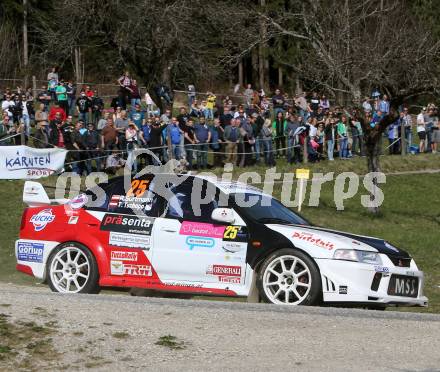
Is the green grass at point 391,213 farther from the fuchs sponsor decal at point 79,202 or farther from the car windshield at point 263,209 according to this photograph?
the fuchs sponsor decal at point 79,202

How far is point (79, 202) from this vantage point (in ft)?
37.5

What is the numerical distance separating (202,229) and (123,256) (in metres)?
0.95

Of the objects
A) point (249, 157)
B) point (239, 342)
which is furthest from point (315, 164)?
point (239, 342)

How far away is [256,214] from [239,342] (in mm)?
2877

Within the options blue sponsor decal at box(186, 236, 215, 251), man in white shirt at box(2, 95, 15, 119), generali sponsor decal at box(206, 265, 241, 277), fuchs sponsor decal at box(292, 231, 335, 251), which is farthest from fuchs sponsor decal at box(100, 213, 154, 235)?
man in white shirt at box(2, 95, 15, 119)

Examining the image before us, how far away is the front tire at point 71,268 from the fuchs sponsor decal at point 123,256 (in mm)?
230

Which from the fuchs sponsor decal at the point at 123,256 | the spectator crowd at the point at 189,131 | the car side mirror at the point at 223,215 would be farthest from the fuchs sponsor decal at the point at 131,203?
the spectator crowd at the point at 189,131

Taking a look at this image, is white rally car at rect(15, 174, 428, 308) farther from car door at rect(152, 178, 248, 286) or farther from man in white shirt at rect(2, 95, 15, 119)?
man in white shirt at rect(2, 95, 15, 119)

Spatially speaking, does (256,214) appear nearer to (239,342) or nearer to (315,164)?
(239,342)

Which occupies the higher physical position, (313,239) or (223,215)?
(223,215)

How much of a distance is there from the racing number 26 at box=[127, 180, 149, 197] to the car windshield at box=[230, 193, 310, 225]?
998mm

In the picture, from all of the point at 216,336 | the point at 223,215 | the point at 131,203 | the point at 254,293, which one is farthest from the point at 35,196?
the point at 216,336

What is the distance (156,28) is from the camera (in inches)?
1312

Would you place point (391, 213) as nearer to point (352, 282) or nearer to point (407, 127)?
point (407, 127)
